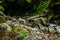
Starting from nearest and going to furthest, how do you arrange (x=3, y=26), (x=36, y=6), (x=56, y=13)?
(x=3, y=26) < (x=56, y=13) < (x=36, y=6)

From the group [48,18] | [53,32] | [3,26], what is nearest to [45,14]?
[48,18]

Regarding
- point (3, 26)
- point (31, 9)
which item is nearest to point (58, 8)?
point (31, 9)

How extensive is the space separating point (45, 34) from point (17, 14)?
241cm

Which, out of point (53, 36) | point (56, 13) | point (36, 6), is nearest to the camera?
point (53, 36)

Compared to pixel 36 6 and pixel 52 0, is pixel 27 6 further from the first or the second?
pixel 52 0

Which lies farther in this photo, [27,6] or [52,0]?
[27,6]

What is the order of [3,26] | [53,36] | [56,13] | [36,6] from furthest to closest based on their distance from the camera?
[36,6]
[56,13]
[53,36]
[3,26]

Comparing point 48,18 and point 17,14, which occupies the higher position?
point 17,14

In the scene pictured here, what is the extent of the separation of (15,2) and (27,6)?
57cm

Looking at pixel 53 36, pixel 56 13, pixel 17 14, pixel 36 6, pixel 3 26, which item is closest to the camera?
pixel 3 26

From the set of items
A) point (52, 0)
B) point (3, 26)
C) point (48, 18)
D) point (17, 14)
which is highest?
point (17, 14)

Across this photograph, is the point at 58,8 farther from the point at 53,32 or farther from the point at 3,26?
the point at 3,26

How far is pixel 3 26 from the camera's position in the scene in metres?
4.55

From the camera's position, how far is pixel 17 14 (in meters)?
8.20
